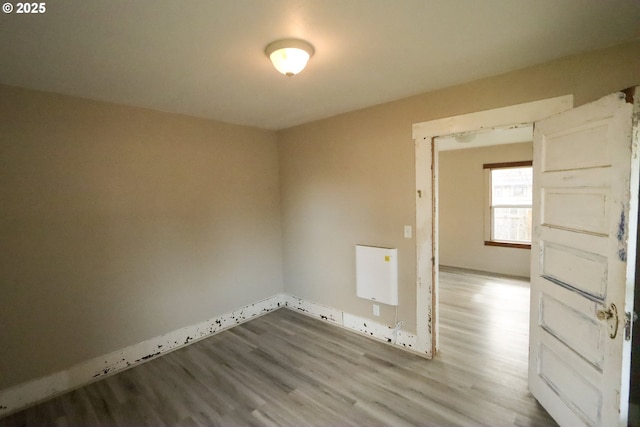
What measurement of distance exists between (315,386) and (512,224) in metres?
5.11

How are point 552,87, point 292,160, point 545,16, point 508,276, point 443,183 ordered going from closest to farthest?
point 545,16
point 552,87
point 292,160
point 508,276
point 443,183

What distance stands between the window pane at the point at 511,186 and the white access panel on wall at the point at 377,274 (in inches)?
156

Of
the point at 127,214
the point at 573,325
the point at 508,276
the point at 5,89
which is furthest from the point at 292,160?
the point at 508,276

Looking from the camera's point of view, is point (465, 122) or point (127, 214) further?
point (127, 214)

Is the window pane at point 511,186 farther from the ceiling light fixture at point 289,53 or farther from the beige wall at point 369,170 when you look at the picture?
the ceiling light fixture at point 289,53

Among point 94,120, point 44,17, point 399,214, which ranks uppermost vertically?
point 44,17

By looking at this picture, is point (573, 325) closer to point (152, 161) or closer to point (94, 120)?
point (152, 161)

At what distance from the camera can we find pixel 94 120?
2.54 metres

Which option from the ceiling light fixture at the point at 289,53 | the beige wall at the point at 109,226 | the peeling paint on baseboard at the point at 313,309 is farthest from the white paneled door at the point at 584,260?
the beige wall at the point at 109,226

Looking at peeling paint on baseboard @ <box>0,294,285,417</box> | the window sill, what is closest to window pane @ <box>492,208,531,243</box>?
the window sill

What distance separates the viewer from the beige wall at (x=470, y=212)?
17.5ft

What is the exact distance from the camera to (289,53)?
5.60 feet

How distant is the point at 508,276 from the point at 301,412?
489 centimetres

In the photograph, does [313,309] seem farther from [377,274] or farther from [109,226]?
[109,226]
